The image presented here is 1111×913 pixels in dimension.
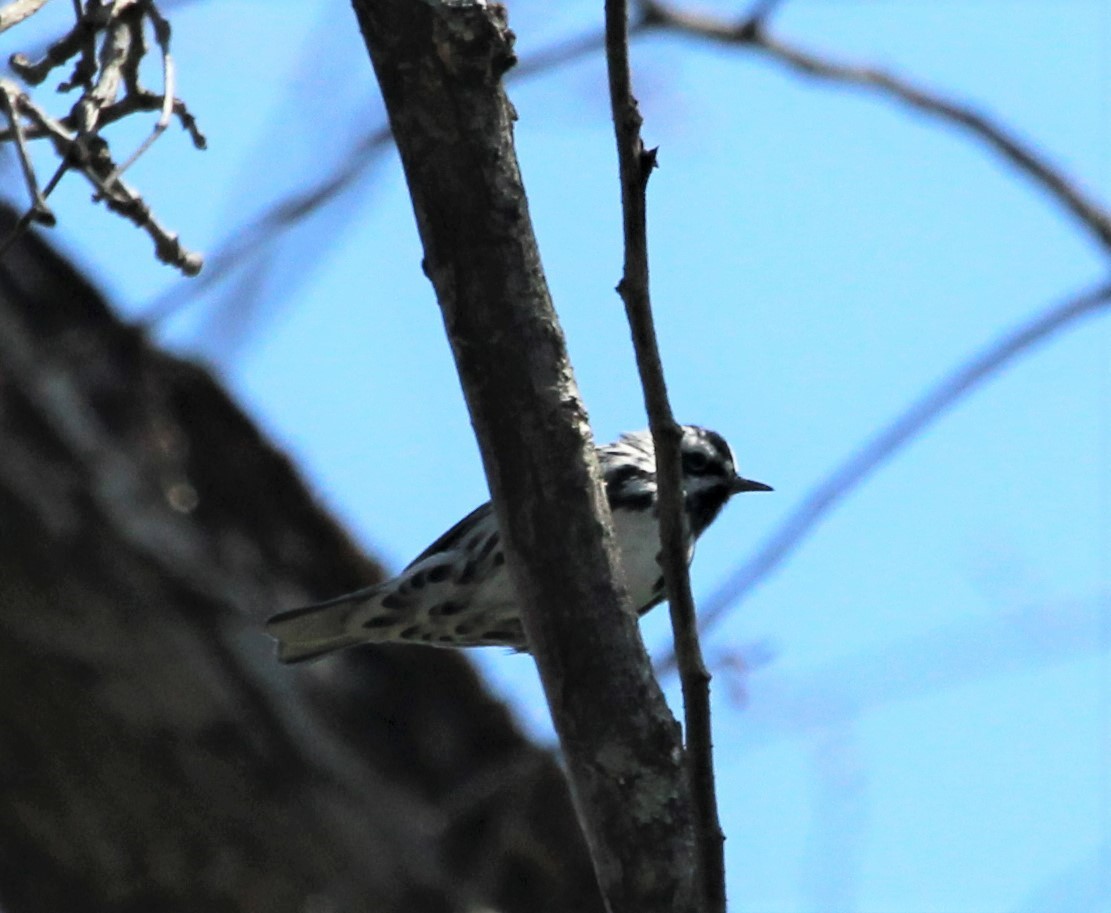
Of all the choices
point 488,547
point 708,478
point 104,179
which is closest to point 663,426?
point 104,179

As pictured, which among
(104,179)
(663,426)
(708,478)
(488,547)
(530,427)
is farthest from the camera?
(708,478)

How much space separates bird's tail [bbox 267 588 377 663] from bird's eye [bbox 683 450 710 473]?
1020 mm

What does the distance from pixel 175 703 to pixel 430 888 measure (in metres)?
0.80

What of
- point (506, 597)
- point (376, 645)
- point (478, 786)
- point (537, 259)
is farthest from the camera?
point (376, 645)

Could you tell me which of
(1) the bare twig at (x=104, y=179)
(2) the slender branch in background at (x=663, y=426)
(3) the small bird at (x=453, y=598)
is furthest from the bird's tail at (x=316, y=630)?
(2) the slender branch in background at (x=663, y=426)

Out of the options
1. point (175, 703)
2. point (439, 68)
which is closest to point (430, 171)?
point (439, 68)

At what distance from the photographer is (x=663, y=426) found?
232 cm

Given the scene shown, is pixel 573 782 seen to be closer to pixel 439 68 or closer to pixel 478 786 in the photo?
pixel 439 68

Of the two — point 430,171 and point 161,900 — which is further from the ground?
point 430,171

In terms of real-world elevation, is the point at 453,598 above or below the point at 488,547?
below

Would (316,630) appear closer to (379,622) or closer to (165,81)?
(379,622)

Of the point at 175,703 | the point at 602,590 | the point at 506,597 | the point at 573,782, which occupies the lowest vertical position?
the point at 573,782

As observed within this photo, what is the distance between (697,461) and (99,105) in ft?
8.50

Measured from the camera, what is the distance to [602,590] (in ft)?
8.13
